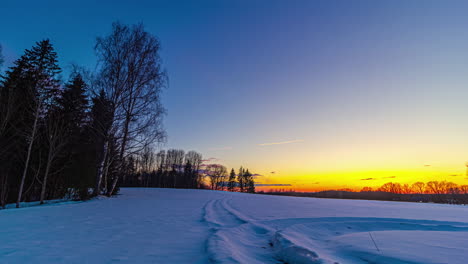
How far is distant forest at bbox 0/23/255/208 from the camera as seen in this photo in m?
9.12

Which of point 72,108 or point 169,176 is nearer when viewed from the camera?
point 72,108

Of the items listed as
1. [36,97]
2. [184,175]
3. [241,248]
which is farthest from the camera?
[184,175]

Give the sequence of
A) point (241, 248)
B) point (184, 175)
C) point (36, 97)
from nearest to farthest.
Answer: point (241, 248), point (36, 97), point (184, 175)

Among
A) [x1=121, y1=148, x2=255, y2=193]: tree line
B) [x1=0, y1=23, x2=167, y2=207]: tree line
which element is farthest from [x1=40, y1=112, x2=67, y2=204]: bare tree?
[x1=121, y1=148, x2=255, y2=193]: tree line

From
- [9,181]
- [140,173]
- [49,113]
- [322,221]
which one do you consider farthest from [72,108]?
[140,173]

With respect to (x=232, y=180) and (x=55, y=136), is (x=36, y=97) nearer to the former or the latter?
(x=55, y=136)

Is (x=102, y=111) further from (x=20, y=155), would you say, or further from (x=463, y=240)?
(x=463, y=240)

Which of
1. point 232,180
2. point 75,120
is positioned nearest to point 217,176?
point 232,180

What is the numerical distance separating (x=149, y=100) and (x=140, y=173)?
43229 mm

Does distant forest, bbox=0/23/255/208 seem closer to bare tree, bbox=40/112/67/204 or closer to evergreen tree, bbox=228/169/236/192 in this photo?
bare tree, bbox=40/112/67/204

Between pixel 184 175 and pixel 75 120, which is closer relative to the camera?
pixel 75 120

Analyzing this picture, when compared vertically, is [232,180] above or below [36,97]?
below

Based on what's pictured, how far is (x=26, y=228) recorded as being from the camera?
3.61 meters

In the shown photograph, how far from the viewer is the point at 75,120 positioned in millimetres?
11266
